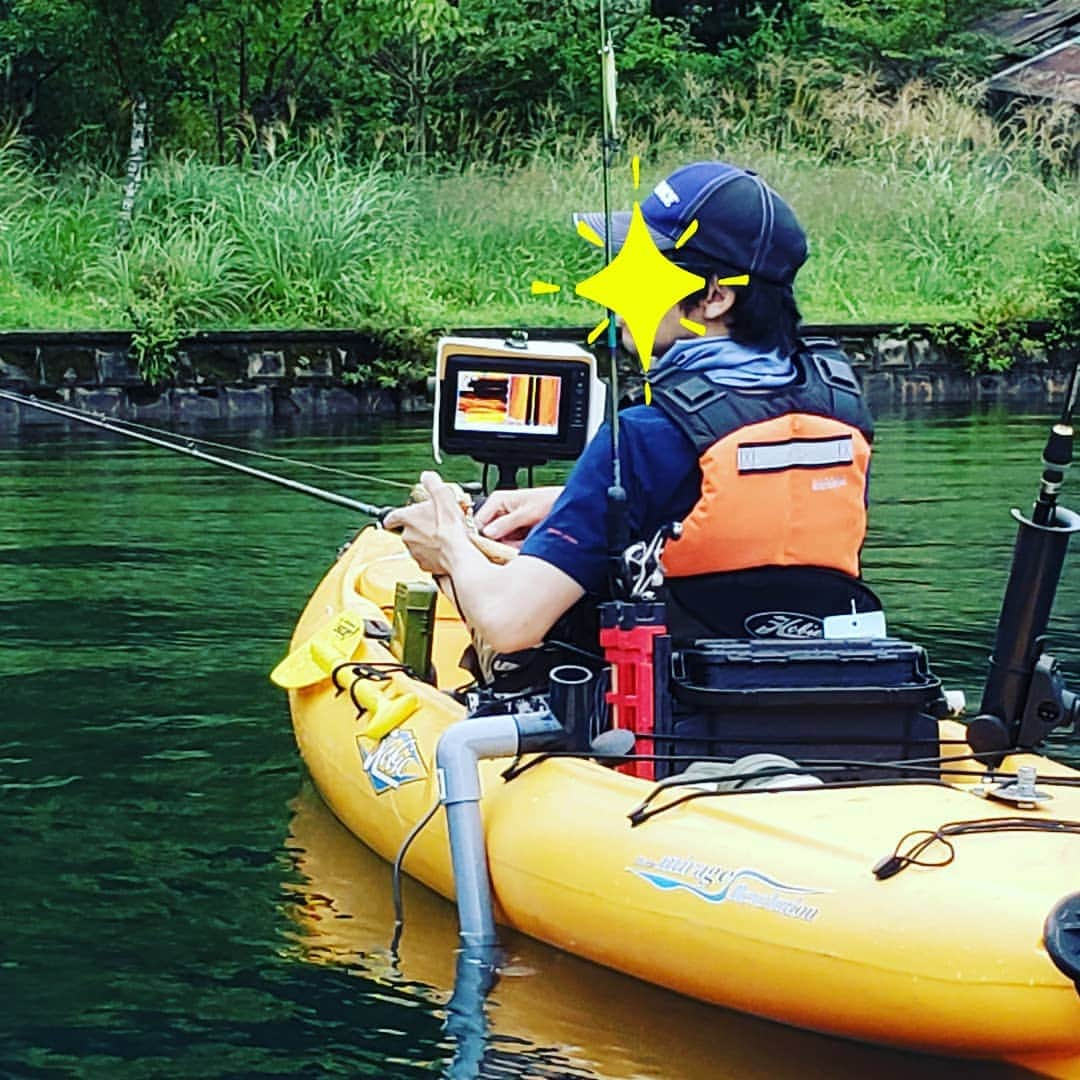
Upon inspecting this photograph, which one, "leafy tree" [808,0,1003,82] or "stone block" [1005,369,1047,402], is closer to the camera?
"stone block" [1005,369,1047,402]

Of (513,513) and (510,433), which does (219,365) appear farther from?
(513,513)

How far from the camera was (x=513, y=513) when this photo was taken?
5.05m

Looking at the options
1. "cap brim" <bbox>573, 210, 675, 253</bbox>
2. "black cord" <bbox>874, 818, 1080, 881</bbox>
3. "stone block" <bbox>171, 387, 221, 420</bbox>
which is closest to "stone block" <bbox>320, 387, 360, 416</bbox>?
"stone block" <bbox>171, 387, 221, 420</bbox>

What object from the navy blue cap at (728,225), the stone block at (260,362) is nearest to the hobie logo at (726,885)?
the navy blue cap at (728,225)

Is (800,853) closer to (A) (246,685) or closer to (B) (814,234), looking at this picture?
(A) (246,685)

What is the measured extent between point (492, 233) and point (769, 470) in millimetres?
13270

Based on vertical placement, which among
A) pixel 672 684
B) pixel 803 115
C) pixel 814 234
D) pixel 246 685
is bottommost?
pixel 246 685

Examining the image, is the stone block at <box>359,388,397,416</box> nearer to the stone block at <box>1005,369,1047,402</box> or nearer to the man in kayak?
the stone block at <box>1005,369,1047,402</box>

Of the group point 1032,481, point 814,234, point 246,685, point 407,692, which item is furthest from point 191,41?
point 407,692

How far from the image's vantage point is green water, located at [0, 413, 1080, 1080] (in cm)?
357

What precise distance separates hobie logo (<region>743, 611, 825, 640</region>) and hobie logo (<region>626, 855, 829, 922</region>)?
56cm

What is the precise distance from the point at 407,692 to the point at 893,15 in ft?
64.7

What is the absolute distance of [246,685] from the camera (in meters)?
6.43

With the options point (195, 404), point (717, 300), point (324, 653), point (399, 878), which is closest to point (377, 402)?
Answer: point (195, 404)
